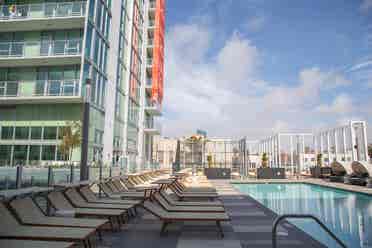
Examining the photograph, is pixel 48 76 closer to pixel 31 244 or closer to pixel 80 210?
pixel 80 210

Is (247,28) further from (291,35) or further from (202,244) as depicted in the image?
(202,244)

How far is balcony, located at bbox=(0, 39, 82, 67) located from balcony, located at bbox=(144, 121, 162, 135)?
14609 millimetres

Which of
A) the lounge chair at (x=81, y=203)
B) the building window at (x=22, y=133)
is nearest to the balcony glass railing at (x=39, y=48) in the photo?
the building window at (x=22, y=133)

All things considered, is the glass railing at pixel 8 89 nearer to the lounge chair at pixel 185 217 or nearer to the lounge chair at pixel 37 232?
the lounge chair at pixel 37 232

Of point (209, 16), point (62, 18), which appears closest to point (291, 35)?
point (209, 16)

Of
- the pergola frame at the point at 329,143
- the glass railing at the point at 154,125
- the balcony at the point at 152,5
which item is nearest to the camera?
the pergola frame at the point at 329,143

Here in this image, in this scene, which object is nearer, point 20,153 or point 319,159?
point 20,153

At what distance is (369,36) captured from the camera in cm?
1744

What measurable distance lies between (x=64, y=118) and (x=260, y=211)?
14.6 metres

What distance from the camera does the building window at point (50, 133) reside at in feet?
59.4

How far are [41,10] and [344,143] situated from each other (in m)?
24.5

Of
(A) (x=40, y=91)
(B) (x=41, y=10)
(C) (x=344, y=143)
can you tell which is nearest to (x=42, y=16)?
(B) (x=41, y=10)

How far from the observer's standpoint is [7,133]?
18469 millimetres

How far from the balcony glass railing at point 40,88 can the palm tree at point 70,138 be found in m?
1.99
